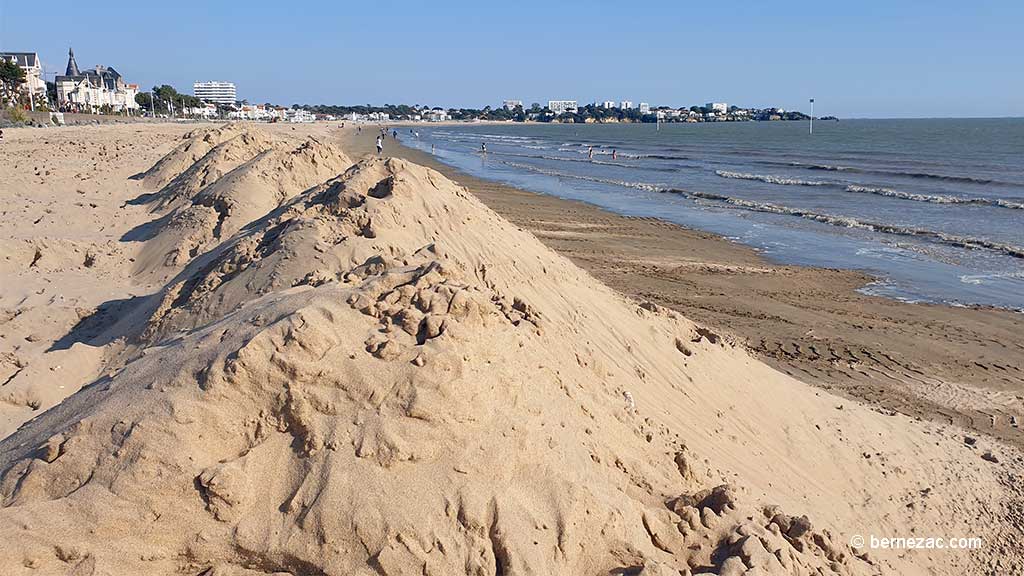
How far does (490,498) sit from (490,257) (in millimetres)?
4042

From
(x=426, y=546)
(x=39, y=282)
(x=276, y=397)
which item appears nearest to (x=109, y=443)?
(x=276, y=397)

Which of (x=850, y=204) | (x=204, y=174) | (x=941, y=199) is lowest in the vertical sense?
(x=850, y=204)

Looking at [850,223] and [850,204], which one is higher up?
[850,204]

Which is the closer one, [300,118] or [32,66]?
[32,66]

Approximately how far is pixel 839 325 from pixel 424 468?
8604 millimetres

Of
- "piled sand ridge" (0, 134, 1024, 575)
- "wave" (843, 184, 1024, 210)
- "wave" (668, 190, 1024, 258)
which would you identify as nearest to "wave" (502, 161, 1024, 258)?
"wave" (668, 190, 1024, 258)

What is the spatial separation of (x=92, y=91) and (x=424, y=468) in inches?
3776

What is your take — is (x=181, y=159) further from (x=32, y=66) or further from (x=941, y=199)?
(x=32, y=66)

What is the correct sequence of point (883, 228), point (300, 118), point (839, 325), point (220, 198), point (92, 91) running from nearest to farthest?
point (839, 325), point (220, 198), point (883, 228), point (92, 91), point (300, 118)

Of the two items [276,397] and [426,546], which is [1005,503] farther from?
[276,397]

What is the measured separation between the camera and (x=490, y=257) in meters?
7.21

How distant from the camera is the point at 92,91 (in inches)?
3278

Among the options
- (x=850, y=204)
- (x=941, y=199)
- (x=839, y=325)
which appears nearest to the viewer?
(x=839, y=325)

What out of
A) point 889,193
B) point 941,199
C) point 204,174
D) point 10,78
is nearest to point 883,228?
point 941,199
